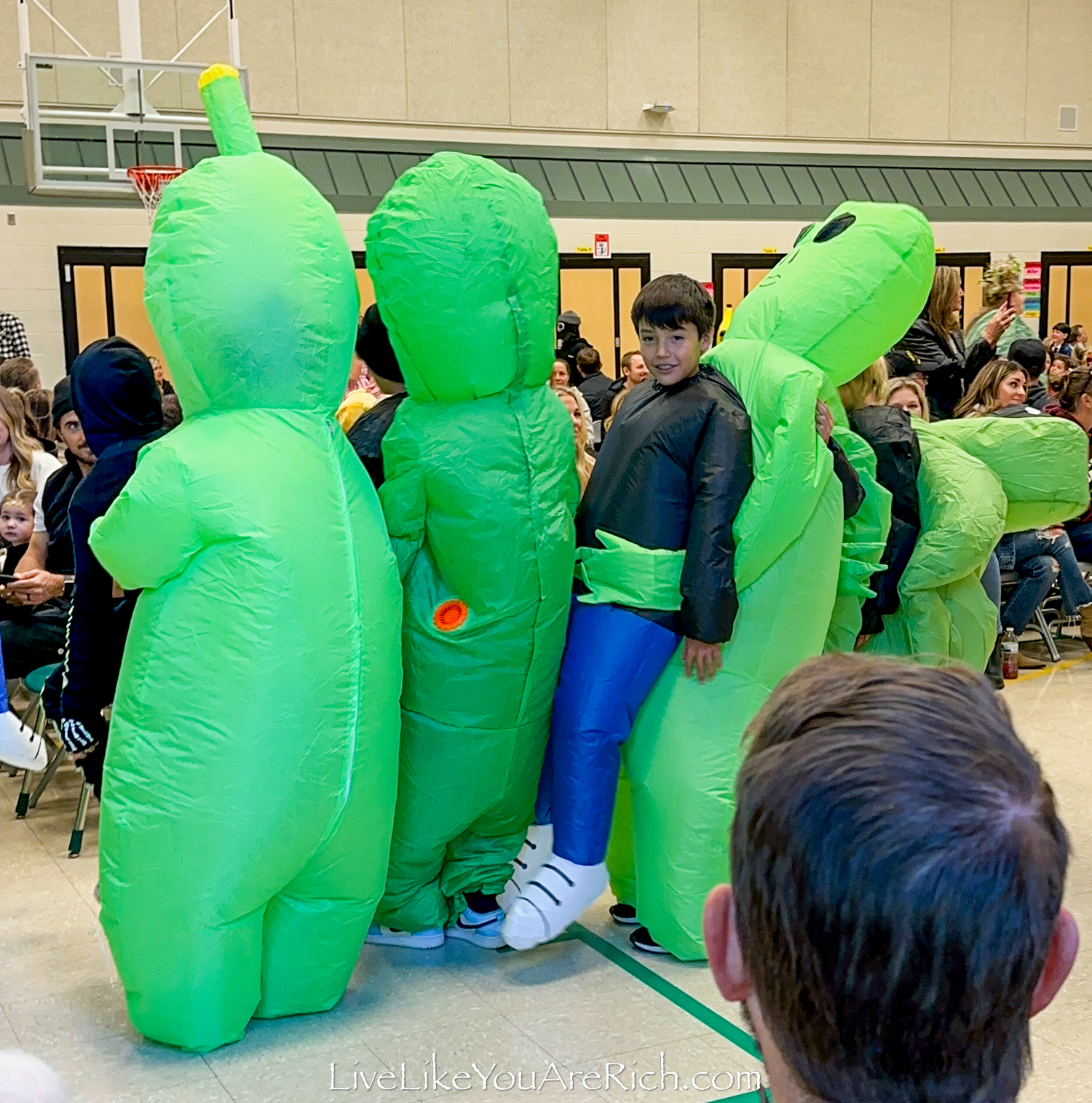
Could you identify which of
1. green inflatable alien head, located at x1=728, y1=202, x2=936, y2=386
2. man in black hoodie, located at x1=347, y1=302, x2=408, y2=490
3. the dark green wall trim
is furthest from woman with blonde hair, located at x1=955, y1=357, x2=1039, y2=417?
the dark green wall trim

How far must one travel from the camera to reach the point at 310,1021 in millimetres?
3279

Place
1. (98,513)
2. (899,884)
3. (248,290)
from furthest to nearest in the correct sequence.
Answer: (98,513), (248,290), (899,884)

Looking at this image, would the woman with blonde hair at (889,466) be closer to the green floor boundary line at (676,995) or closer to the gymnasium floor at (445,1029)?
the gymnasium floor at (445,1029)

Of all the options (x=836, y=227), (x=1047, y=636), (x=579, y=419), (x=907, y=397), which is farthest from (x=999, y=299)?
(x=836, y=227)

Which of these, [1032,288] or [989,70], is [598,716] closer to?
[1032,288]

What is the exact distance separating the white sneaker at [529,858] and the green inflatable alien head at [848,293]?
4.60 feet

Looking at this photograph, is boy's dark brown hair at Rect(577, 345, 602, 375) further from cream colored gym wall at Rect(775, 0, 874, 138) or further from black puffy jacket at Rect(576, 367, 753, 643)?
cream colored gym wall at Rect(775, 0, 874, 138)

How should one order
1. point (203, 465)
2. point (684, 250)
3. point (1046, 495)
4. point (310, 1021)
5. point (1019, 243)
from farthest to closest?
1. point (1019, 243)
2. point (684, 250)
3. point (1046, 495)
4. point (310, 1021)
5. point (203, 465)

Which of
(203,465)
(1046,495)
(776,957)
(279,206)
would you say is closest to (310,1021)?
(203,465)

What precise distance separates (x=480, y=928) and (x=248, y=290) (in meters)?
1.74

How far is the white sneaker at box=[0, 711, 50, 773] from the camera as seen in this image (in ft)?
12.5

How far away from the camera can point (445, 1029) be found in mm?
3225

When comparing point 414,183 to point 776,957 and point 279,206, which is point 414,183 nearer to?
point 279,206

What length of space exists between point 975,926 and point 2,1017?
3008 millimetres
